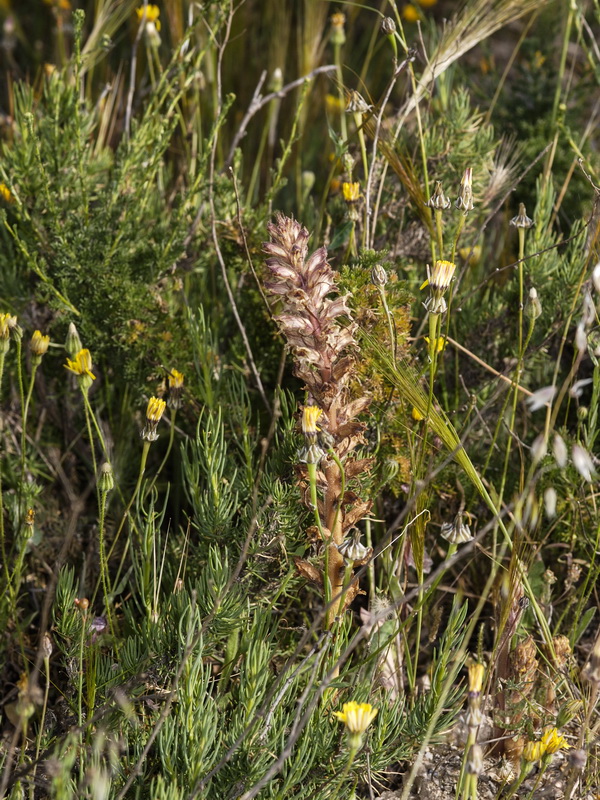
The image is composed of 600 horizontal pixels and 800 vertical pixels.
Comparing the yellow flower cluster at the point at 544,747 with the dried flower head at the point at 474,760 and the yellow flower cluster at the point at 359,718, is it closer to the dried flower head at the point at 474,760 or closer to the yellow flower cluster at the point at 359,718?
the dried flower head at the point at 474,760

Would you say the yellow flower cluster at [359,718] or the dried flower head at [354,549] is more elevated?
the dried flower head at [354,549]

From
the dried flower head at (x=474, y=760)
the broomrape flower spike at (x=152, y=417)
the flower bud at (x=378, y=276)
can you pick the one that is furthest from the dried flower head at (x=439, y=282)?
the dried flower head at (x=474, y=760)

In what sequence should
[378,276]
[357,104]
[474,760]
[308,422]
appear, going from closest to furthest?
[474,760] < [308,422] < [378,276] < [357,104]

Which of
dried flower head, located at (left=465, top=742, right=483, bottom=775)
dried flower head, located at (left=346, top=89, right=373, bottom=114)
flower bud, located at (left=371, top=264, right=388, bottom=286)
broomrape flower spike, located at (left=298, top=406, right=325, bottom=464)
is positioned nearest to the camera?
dried flower head, located at (left=465, top=742, right=483, bottom=775)

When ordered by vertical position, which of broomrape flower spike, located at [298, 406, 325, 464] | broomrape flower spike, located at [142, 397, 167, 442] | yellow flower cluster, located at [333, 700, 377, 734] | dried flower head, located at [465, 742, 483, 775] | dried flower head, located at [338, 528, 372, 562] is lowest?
dried flower head, located at [465, 742, 483, 775]

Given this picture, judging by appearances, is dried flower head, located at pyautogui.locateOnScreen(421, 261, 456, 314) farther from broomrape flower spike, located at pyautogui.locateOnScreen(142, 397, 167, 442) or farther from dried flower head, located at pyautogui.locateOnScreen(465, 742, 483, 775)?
dried flower head, located at pyautogui.locateOnScreen(465, 742, 483, 775)

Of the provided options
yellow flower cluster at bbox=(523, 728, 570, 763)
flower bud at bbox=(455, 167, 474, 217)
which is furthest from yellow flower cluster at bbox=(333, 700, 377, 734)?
flower bud at bbox=(455, 167, 474, 217)

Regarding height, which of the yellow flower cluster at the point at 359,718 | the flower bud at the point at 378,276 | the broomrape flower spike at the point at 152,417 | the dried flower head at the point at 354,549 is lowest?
the yellow flower cluster at the point at 359,718

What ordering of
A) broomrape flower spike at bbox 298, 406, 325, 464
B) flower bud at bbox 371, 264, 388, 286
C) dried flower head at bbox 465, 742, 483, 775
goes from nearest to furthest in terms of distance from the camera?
dried flower head at bbox 465, 742, 483, 775 → broomrape flower spike at bbox 298, 406, 325, 464 → flower bud at bbox 371, 264, 388, 286

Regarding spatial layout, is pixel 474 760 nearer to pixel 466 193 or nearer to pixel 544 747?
pixel 544 747

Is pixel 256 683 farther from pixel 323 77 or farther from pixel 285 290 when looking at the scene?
pixel 323 77

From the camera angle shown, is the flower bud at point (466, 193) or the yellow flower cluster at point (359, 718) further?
the flower bud at point (466, 193)

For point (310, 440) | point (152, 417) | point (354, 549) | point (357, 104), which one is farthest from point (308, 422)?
point (357, 104)

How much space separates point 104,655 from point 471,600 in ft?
2.09
